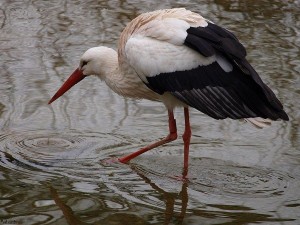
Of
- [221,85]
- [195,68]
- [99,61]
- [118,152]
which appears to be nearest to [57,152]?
[118,152]

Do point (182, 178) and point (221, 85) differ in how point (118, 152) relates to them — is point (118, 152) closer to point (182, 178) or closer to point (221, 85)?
point (182, 178)

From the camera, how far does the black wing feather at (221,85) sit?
6.75 metres

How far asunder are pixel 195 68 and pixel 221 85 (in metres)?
0.25

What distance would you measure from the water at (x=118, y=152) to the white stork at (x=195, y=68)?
44 cm

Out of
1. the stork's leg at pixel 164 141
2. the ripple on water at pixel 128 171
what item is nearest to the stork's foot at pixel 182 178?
the ripple on water at pixel 128 171

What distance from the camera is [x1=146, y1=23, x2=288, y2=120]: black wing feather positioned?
675 cm

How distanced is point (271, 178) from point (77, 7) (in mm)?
6372

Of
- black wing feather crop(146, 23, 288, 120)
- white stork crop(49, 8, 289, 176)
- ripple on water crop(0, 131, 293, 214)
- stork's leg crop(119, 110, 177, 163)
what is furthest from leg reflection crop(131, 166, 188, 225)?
black wing feather crop(146, 23, 288, 120)

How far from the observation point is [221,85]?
683 centimetres

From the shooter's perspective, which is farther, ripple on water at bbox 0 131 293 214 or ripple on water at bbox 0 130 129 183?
ripple on water at bbox 0 130 129 183

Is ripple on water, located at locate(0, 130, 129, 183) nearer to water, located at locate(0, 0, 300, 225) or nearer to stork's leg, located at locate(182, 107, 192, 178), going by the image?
water, located at locate(0, 0, 300, 225)

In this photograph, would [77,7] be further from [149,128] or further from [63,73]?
[149,128]

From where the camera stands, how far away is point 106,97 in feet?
29.7

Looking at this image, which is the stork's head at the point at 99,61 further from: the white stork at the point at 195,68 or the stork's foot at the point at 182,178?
the stork's foot at the point at 182,178
